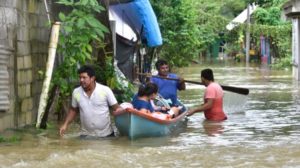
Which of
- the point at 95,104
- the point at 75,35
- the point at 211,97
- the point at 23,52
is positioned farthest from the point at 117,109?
the point at 211,97

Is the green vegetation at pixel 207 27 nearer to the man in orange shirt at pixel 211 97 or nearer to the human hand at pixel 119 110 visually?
the man in orange shirt at pixel 211 97

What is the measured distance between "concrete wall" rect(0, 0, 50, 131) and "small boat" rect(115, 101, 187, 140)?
5.59 feet

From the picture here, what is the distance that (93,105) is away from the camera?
30.4 ft

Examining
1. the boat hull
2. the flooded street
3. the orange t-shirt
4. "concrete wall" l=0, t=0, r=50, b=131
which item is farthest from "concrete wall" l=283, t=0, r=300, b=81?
the boat hull

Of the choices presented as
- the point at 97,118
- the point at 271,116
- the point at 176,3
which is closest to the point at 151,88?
the point at 97,118

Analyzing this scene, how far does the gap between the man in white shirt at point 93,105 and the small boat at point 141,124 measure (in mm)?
243

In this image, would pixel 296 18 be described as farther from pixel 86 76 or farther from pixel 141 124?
pixel 86 76

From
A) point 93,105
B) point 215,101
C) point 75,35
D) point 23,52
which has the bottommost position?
point 215,101

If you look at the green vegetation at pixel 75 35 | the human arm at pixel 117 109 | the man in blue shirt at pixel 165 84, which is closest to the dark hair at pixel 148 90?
the human arm at pixel 117 109

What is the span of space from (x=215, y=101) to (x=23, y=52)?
4024 millimetres

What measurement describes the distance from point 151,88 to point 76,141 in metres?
1.45

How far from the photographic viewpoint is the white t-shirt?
921 centimetres

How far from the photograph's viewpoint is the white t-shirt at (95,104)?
30.2 ft

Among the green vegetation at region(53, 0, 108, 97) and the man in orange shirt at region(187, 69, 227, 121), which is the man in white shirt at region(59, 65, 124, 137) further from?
the man in orange shirt at region(187, 69, 227, 121)
